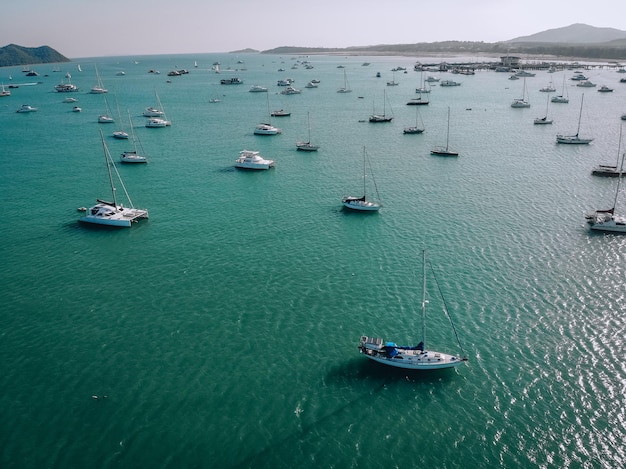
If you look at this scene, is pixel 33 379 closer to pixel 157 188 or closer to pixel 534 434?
pixel 534 434

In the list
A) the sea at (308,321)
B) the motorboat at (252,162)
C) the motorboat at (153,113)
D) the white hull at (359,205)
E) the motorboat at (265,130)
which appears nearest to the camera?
the sea at (308,321)

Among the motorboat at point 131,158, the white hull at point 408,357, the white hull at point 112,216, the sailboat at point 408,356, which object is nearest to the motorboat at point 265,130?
the motorboat at point 131,158

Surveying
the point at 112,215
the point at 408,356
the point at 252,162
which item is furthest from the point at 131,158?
the point at 408,356

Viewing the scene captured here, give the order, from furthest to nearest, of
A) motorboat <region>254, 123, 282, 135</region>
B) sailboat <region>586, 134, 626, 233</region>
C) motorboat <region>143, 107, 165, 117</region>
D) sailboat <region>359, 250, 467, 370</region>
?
motorboat <region>143, 107, 165, 117</region>, motorboat <region>254, 123, 282, 135</region>, sailboat <region>586, 134, 626, 233</region>, sailboat <region>359, 250, 467, 370</region>

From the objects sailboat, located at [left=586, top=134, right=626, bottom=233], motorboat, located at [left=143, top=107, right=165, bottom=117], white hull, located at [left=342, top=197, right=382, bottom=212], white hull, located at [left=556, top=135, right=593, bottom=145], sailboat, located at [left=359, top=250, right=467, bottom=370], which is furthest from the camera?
motorboat, located at [left=143, top=107, right=165, bottom=117]

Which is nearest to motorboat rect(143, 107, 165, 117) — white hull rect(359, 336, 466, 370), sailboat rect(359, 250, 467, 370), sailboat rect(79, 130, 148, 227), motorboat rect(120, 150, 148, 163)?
motorboat rect(120, 150, 148, 163)

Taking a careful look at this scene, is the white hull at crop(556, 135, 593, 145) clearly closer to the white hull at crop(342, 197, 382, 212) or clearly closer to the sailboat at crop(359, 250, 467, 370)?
the white hull at crop(342, 197, 382, 212)

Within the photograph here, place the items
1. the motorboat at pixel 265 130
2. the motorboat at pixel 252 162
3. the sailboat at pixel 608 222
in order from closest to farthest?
the sailboat at pixel 608 222, the motorboat at pixel 252 162, the motorboat at pixel 265 130

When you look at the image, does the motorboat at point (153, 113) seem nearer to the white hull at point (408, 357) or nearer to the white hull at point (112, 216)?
the white hull at point (112, 216)

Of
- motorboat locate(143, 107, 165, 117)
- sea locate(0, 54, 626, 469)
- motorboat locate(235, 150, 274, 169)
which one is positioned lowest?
sea locate(0, 54, 626, 469)
